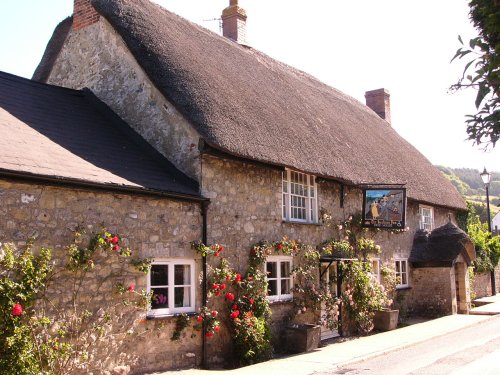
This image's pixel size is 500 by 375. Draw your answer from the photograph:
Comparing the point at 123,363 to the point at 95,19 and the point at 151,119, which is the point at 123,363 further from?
the point at 95,19

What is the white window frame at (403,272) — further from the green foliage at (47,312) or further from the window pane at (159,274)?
the green foliage at (47,312)

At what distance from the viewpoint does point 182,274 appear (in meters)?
9.41

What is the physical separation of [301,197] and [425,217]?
8323 millimetres

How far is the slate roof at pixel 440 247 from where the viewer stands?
1708 cm

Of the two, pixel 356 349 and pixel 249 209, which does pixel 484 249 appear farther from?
pixel 249 209

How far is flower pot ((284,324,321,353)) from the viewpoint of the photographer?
10867 mm

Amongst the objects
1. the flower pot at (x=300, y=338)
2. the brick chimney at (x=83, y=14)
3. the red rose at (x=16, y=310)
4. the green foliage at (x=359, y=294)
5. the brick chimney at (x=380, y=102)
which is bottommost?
the flower pot at (x=300, y=338)

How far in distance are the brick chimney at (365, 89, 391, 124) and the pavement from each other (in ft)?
33.7

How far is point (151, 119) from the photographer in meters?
10.7

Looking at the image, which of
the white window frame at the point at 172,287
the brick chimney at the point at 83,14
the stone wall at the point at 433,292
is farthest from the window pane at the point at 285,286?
the brick chimney at the point at 83,14

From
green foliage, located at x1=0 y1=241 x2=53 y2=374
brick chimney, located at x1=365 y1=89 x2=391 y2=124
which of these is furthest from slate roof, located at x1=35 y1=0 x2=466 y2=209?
brick chimney, located at x1=365 y1=89 x2=391 y2=124

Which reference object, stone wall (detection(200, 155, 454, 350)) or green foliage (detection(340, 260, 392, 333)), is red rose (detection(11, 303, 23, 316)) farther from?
green foliage (detection(340, 260, 392, 333))

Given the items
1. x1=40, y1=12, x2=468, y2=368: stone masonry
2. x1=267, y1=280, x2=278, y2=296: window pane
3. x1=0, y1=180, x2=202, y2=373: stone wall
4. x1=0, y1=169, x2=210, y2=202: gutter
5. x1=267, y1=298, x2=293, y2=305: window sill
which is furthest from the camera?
x1=267, y1=280, x2=278, y2=296: window pane

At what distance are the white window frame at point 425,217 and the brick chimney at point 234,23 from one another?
8523 millimetres
